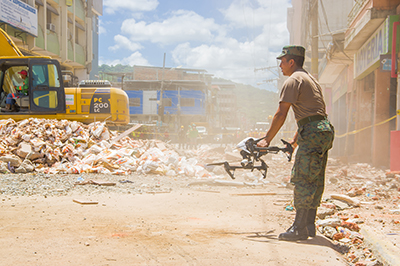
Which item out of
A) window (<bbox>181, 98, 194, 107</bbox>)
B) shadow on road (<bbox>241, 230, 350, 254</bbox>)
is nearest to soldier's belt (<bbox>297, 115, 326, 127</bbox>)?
shadow on road (<bbox>241, 230, 350, 254</bbox>)

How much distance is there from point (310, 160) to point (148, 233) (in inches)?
68.9

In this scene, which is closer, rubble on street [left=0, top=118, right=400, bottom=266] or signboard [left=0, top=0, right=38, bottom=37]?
rubble on street [left=0, top=118, right=400, bottom=266]

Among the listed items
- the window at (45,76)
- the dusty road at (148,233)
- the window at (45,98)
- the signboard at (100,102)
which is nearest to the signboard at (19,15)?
the signboard at (100,102)

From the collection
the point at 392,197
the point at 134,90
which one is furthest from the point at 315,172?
the point at 134,90

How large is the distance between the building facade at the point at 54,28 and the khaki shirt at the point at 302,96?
12355mm

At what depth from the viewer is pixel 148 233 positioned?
330 centimetres

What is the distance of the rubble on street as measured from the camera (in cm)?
459

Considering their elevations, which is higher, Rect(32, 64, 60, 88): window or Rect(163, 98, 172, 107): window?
Rect(163, 98, 172, 107): window

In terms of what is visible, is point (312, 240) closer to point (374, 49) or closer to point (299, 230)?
point (299, 230)

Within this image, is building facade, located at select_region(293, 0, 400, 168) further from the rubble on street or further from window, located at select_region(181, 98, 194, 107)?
window, located at select_region(181, 98, 194, 107)

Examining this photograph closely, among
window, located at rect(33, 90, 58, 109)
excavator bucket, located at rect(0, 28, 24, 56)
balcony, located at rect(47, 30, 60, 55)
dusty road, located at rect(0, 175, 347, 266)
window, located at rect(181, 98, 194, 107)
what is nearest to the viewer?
dusty road, located at rect(0, 175, 347, 266)

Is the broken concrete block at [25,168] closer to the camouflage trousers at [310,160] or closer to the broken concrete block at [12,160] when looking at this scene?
the broken concrete block at [12,160]

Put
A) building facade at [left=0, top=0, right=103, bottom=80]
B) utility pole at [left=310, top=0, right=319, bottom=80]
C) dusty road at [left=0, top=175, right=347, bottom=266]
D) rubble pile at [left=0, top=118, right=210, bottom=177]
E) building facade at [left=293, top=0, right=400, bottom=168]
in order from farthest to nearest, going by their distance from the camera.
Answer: building facade at [left=0, top=0, right=103, bottom=80] → utility pole at [left=310, top=0, right=319, bottom=80] → building facade at [left=293, top=0, right=400, bottom=168] → rubble pile at [left=0, top=118, right=210, bottom=177] → dusty road at [left=0, top=175, right=347, bottom=266]

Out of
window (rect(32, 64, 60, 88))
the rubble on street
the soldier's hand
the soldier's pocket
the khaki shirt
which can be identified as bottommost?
the rubble on street
